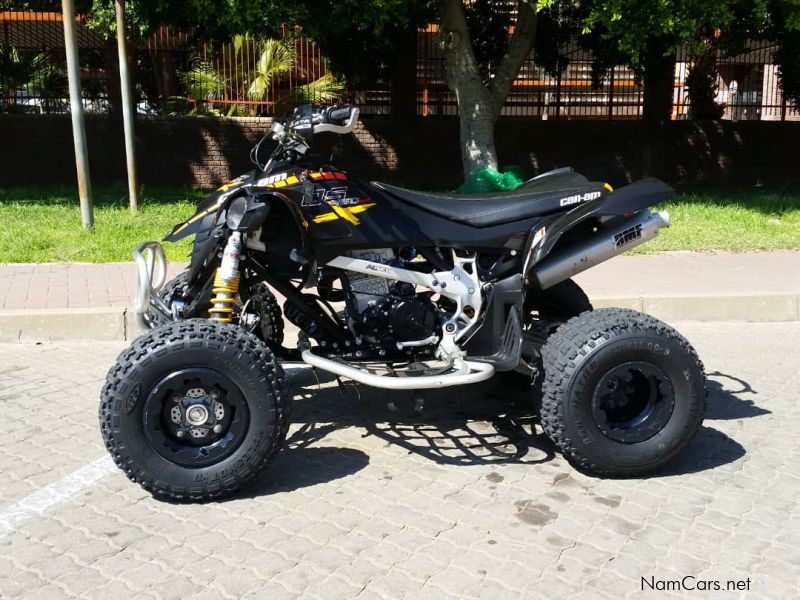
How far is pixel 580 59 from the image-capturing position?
17.0 meters

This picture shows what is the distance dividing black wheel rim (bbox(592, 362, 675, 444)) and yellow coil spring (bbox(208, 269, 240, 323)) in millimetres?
1760

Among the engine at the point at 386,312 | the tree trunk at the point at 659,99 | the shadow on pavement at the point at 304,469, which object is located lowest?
the shadow on pavement at the point at 304,469

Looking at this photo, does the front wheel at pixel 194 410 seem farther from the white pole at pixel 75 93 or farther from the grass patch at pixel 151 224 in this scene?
the white pole at pixel 75 93

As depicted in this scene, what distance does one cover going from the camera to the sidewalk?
7.05m

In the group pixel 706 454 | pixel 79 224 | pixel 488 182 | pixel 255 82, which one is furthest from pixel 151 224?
pixel 706 454

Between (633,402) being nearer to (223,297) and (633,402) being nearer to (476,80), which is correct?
(223,297)

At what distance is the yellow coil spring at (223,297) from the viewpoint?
419cm

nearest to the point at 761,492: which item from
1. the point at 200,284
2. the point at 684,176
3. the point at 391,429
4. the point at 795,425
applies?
the point at 795,425

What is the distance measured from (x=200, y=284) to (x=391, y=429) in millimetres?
1357

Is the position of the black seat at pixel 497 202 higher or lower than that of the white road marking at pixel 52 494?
higher

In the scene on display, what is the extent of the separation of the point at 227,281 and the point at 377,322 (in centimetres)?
82

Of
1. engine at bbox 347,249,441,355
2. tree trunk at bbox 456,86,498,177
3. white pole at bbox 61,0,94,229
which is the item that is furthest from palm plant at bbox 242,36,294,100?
engine at bbox 347,249,441,355

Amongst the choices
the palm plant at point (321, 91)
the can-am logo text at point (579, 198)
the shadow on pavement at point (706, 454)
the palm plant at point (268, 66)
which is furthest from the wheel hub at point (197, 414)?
the palm plant at point (321, 91)

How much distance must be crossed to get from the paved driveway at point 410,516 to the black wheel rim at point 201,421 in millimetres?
253
